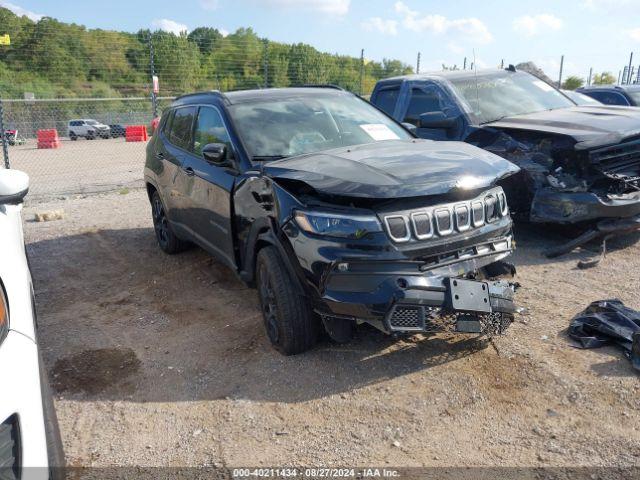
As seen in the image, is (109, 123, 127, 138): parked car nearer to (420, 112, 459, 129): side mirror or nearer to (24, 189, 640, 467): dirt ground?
(420, 112, 459, 129): side mirror

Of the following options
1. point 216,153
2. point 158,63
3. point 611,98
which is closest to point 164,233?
point 216,153

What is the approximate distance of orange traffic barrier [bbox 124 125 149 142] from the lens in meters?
28.8

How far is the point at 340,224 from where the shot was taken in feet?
10.3

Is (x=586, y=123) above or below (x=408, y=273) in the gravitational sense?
above

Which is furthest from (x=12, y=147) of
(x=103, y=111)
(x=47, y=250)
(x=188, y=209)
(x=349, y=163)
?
(x=349, y=163)

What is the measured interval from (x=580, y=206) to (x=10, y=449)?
505cm

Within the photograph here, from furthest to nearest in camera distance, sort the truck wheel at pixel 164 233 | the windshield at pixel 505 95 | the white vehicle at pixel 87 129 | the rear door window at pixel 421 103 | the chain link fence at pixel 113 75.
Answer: the white vehicle at pixel 87 129
the chain link fence at pixel 113 75
the rear door window at pixel 421 103
the windshield at pixel 505 95
the truck wheel at pixel 164 233

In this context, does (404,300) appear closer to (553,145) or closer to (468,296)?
(468,296)

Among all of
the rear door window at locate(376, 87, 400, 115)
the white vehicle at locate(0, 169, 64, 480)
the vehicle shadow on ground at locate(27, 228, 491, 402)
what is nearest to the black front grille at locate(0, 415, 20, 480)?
the white vehicle at locate(0, 169, 64, 480)

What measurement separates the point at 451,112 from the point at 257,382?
4.26 m

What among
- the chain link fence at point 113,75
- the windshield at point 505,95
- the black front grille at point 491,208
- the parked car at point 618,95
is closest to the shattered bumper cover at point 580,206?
the windshield at point 505,95

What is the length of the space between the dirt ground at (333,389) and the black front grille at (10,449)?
3.24 ft

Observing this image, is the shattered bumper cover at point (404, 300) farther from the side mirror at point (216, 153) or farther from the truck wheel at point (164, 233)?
the truck wheel at point (164, 233)

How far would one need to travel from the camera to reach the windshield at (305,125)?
420 cm
